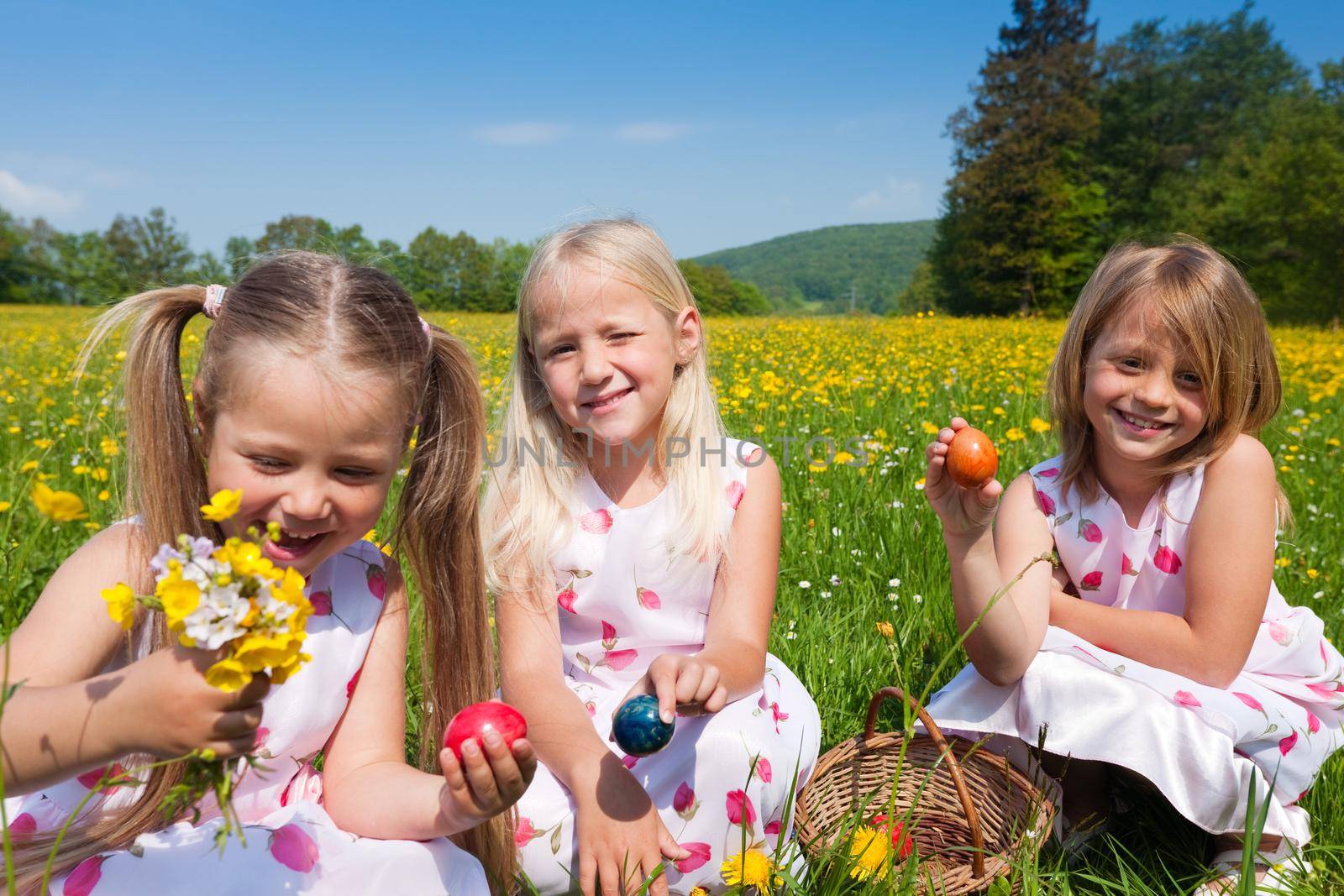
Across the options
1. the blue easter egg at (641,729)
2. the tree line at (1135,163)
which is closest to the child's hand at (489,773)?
the blue easter egg at (641,729)

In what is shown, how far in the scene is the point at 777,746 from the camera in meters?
1.55

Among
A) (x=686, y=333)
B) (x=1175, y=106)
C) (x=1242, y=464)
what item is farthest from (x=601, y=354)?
(x=1175, y=106)

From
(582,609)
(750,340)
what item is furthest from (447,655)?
(750,340)

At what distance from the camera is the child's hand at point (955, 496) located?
1.51 meters

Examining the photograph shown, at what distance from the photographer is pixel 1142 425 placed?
1748 millimetres

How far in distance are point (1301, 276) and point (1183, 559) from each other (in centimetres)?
3072

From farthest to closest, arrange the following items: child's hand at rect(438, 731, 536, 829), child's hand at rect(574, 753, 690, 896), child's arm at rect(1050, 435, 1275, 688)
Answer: child's arm at rect(1050, 435, 1275, 688) < child's hand at rect(574, 753, 690, 896) < child's hand at rect(438, 731, 536, 829)

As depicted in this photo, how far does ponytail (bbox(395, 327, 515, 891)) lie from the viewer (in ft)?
4.72

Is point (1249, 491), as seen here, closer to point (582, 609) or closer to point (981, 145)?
point (582, 609)

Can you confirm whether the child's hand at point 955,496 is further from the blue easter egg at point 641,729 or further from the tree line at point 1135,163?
the tree line at point 1135,163

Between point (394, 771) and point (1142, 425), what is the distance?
4.77ft

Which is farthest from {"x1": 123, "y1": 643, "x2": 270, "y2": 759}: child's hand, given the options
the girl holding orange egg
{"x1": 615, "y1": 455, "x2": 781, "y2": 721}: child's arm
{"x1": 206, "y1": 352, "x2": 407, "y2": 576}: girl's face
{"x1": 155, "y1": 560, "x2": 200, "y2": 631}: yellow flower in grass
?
the girl holding orange egg

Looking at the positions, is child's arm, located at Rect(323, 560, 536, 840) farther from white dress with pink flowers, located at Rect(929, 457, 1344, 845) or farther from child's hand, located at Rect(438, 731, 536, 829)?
white dress with pink flowers, located at Rect(929, 457, 1344, 845)

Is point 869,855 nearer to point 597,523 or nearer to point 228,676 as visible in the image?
point 597,523
